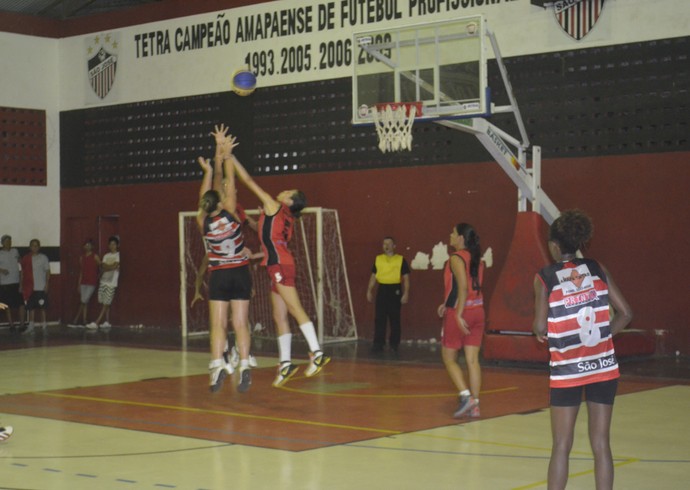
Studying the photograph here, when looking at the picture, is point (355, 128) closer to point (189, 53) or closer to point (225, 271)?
point (189, 53)

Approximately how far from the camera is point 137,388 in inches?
558

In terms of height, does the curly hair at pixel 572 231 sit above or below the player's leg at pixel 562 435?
above

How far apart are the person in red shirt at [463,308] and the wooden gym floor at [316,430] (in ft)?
1.53

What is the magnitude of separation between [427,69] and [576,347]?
1036 cm

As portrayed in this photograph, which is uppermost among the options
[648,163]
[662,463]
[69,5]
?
[69,5]

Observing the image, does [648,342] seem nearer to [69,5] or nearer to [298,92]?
[298,92]

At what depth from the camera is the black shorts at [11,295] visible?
2448cm

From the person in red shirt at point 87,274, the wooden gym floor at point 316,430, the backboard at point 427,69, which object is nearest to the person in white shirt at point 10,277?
the person in red shirt at point 87,274

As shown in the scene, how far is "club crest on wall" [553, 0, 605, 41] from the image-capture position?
18.5 metres

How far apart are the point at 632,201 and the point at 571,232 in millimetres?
12203

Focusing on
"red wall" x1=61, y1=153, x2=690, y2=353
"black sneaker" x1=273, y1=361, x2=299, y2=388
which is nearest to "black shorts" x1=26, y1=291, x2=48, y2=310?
"red wall" x1=61, y1=153, x2=690, y2=353

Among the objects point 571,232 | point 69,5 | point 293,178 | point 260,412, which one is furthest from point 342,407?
point 69,5

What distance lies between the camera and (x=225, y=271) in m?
12.8

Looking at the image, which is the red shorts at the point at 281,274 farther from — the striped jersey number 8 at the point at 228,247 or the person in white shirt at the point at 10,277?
the person in white shirt at the point at 10,277
